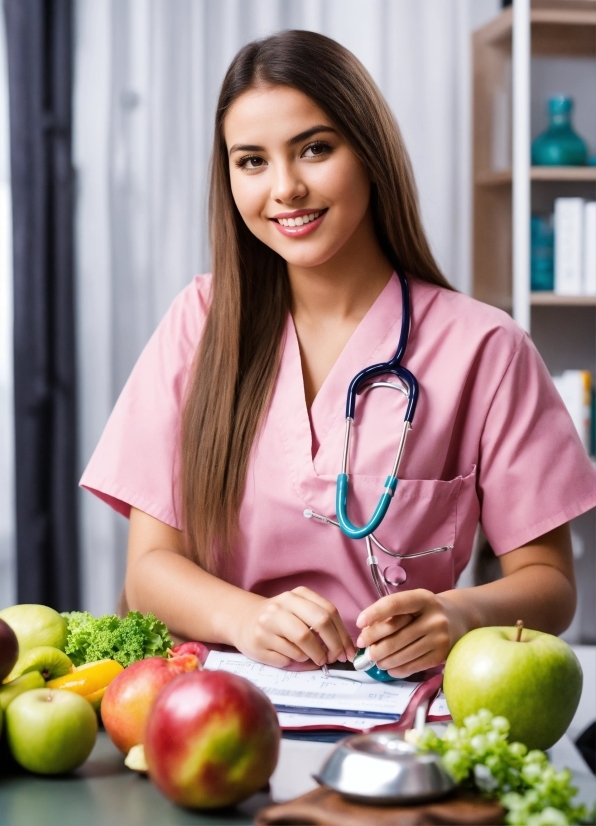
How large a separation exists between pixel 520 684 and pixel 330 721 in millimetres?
195

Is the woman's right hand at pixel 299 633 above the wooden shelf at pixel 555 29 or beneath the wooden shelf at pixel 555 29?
beneath

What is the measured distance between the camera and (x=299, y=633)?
102 centimetres

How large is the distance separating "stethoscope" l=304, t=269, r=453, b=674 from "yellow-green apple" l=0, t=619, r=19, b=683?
50 centimetres

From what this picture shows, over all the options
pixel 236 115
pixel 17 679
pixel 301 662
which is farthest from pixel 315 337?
pixel 17 679

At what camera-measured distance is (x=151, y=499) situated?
54.0 inches

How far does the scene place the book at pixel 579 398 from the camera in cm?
252

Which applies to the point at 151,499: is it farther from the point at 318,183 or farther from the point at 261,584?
the point at 318,183

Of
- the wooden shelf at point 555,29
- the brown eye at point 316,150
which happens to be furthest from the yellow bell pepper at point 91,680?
the wooden shelf at point 555,29

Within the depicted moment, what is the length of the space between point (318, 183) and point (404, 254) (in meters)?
0.22

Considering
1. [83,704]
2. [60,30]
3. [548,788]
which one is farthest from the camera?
[60,30]

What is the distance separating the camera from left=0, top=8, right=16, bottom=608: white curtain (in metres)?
2.51

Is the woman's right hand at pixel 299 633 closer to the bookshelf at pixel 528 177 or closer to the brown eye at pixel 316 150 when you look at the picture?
the brown eye at pixel 316 150

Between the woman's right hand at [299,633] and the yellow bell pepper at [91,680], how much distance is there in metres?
0.20

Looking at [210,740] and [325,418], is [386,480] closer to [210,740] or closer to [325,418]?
[325,418]
